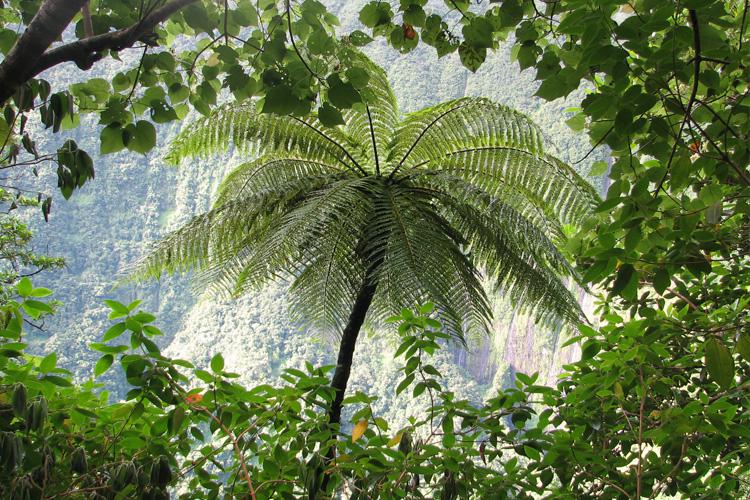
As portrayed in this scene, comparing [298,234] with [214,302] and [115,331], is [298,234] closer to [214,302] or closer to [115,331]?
[115,331]

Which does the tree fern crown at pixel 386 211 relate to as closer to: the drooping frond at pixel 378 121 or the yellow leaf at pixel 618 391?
the drooping frond at pixel 378 121

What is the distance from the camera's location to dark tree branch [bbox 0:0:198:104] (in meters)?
0.68

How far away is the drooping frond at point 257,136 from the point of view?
263 cm

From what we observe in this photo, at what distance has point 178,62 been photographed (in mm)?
1023

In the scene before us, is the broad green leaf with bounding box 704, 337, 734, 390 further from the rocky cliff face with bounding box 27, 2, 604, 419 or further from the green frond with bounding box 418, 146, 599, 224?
the rocky cliff face with bounding box 27, 2, 604, 419

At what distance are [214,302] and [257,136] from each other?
1742 centimetres

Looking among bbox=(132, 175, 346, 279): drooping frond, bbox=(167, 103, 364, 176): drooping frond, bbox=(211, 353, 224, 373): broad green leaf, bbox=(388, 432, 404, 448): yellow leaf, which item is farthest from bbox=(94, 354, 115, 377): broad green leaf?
bbox=(167, 103, 364, 176): drooping frond

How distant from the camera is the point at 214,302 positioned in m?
19.3

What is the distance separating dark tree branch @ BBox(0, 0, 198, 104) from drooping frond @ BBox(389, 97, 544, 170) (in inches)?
77.3

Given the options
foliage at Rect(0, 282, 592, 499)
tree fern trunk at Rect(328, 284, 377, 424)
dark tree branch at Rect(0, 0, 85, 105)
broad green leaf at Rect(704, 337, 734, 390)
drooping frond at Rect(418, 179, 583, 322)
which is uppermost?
drooping frond at Rect(418, 179, 583, 322)

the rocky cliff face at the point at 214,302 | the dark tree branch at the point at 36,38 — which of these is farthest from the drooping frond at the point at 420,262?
the rocky cliff face at the point at 214,302

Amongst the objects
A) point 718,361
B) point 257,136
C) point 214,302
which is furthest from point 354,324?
point 214,302

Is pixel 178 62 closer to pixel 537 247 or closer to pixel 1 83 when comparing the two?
pixel 1 83

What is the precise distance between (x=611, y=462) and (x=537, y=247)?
4.56 feet
